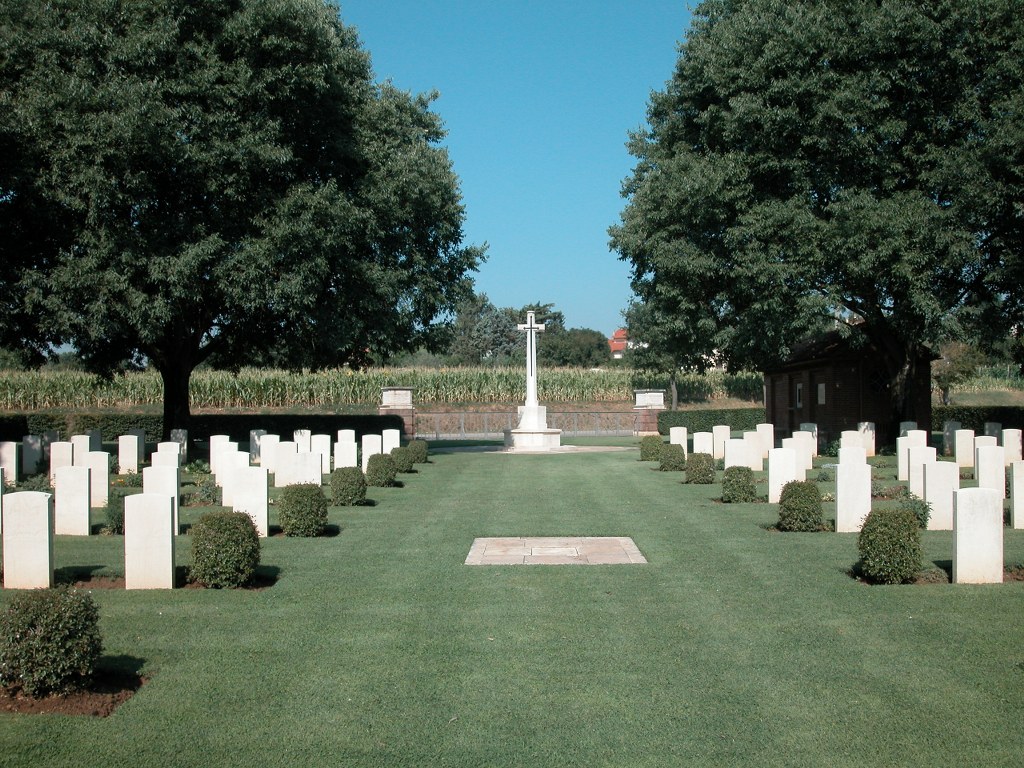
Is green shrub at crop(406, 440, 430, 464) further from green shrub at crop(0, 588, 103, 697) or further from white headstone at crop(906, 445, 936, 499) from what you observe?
green shrub at crop(0, 588, 103, 697)

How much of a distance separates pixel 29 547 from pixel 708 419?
4041 centimetres

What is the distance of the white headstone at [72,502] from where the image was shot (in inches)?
490

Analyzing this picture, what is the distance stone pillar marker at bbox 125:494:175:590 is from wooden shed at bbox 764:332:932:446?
2323 centimetres

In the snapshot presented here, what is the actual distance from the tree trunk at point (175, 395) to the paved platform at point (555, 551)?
59.9 feet

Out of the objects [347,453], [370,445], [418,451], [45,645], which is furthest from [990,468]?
[418,451]

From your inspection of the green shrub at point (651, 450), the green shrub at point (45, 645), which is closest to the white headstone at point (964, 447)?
the green shrub at point (651, 450)

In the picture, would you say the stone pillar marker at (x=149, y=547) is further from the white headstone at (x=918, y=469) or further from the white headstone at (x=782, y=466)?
the white headstone at (x=918, y=469)

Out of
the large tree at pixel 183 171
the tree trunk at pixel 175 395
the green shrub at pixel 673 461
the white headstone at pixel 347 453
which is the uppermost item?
the large tree at pixel 183 171

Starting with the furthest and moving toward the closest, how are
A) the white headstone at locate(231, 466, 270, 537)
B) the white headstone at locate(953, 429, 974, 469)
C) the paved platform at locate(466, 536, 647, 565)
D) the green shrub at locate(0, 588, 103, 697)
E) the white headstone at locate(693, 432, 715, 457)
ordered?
1. the white headstone at locate(693, 432, 715, 457)
2. the white headstone at locate(953, 429, 974, 469)
3. the white headstone at locate(231, 466, 270, 537)
4. the paved platform at locate(466, 536, 647, 565)
5. the green shrub at locate(0, 588, 103, 697)

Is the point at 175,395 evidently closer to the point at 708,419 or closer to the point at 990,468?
the point at 990,468

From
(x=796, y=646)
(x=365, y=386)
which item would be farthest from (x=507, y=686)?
(x=365, y=386)

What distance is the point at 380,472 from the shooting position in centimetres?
1903

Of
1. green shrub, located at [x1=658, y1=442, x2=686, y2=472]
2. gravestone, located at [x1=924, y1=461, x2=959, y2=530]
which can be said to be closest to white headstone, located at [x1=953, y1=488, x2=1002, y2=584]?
gravestone, located at [x1=924, y1=461, x2=959, y2=530]

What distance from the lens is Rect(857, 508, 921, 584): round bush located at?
351 inches
